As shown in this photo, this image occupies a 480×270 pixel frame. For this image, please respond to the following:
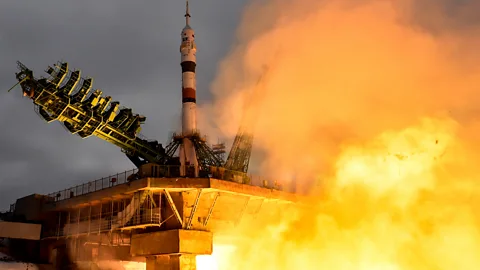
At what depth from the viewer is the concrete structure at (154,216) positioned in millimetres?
32281

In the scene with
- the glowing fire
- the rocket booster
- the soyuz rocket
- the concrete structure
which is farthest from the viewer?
the rocket booster

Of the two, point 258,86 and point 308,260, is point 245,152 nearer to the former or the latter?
point 258,86

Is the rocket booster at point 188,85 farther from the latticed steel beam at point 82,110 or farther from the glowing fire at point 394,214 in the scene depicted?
the glowing fire at point 394,214

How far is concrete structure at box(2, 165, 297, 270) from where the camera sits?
32.3 meters

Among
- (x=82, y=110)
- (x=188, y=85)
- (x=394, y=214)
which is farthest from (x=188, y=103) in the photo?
(x=394, y=214)

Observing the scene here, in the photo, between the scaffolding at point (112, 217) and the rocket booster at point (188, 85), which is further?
the rocket booster at point (188, 85)

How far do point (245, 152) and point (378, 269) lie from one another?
2671cm

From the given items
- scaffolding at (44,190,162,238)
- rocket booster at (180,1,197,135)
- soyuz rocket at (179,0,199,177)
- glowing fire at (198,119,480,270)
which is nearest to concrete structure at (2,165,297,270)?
scaffolding at (44,190,162,238)

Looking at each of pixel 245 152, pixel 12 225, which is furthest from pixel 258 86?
pixel 12 225

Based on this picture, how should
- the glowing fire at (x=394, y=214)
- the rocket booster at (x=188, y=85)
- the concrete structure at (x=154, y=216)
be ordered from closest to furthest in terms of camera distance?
the glowing fire at (x=394, y=214) < the concrete structure at (x=154, y=216) < the rocket booster at (x=188, y=85)

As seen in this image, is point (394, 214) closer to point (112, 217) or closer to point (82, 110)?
point (112, 217)

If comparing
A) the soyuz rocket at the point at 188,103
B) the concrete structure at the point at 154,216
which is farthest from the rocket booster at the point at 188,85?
the concrete structure at the point at 154,216

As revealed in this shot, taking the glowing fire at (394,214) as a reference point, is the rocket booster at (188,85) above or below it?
above

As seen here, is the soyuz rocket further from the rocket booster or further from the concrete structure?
the concrete structure
